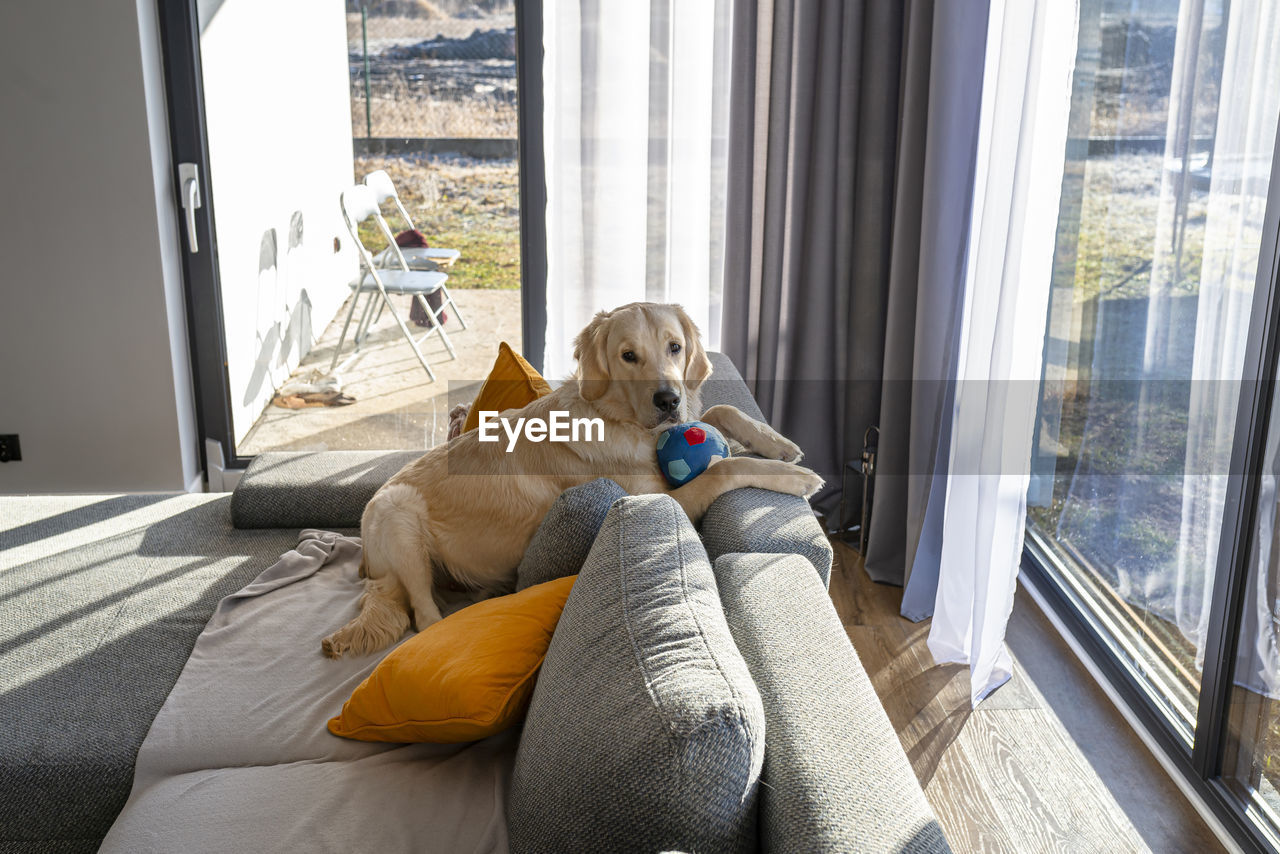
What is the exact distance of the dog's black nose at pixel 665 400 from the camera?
207cm

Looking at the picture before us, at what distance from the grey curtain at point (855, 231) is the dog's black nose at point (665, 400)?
3.22 ft

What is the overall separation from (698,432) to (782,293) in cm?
141

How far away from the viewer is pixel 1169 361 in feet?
7.20

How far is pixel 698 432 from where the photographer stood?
204 cm

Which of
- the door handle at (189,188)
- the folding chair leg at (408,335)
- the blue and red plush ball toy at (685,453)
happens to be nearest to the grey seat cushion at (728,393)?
the blue and red plush ball toy at (685,453)

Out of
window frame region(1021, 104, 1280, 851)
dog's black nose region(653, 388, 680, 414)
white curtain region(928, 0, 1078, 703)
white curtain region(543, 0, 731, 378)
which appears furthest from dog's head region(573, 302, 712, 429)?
white curtain region(543, 0, 731, 378)

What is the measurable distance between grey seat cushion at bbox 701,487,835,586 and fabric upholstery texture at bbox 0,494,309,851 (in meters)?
1.04

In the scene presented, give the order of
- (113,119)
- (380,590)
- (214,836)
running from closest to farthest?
(214,836) → (380,590) → (113,119)

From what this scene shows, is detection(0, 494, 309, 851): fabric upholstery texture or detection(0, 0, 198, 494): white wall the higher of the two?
detection(0, 0, 198, 494): white wall

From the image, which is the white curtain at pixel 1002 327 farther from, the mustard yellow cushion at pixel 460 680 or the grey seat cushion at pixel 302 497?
the grey seat cushion at pixel 302 497

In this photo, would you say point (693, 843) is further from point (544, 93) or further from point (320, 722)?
point (544, 93)

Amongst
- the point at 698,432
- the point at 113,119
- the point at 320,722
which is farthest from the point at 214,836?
the point at 113,119

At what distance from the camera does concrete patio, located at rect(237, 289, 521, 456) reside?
380 cm

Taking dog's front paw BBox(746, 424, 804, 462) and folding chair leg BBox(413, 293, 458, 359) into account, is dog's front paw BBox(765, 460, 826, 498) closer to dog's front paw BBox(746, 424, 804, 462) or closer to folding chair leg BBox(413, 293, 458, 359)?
dog's front paw BBox(746, 424, 804, 462)
